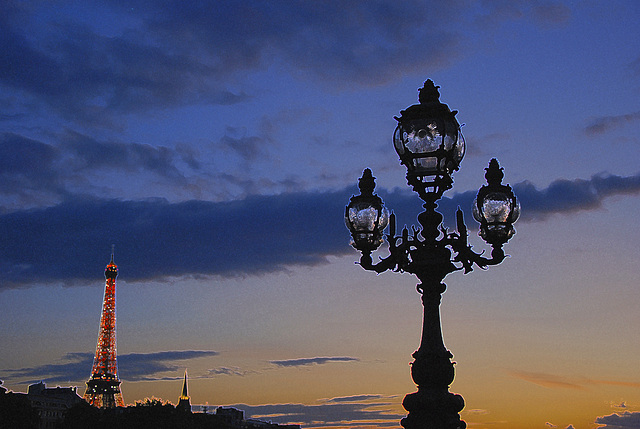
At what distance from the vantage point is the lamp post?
11641 millimetres

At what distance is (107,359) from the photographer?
171375 millimetres

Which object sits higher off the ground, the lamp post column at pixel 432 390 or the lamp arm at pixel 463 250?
the lamp arm at pixel 463 250

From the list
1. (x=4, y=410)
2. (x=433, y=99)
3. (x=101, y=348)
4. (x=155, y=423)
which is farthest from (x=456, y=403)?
(x=101, y=348)

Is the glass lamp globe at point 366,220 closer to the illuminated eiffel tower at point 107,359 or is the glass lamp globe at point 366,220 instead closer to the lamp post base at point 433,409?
the lamp post base at point 433,409

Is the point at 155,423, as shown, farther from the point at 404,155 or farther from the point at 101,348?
the point at 404,155

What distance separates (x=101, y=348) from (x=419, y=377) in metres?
167

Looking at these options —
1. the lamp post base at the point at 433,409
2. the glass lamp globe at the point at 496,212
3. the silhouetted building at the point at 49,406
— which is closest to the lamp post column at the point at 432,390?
the lamp post base at the point at 433,409

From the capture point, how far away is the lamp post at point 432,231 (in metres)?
11.6

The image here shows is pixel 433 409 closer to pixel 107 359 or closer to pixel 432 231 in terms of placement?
pixel 432 231

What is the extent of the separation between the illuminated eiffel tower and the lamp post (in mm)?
162050

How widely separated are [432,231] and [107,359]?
166905 mm

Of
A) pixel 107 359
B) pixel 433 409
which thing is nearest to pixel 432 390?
pixel 433 409

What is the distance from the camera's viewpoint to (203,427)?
518 ft

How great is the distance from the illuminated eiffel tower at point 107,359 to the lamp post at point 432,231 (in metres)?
162
